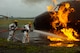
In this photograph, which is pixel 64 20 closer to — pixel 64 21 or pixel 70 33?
pixel 64 21

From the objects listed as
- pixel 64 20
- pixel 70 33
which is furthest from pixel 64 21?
pixel 70 33

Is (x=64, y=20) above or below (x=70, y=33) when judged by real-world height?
above

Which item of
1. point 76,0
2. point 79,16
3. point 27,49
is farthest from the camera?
point 76,0

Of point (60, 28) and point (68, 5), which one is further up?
point (68, 5)

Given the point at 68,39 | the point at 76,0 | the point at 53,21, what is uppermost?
the point at 76,0

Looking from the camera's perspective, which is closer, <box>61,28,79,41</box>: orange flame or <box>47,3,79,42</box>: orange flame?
<box>47,3,79,42</box>: orange flame

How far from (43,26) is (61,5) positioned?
87.0 inches

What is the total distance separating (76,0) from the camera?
23297 mm

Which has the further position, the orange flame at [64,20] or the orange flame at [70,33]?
the orange flame at [70,33]

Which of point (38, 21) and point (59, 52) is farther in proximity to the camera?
point (38, 21)

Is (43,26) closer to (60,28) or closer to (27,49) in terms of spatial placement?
(60,28)

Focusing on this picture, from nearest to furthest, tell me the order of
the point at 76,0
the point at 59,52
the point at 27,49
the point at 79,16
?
1. the point at 59,52
2. the point at 27,49
3. the point at 79,16
4. the point at 76,0

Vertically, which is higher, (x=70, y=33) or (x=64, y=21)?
(x=64, y=21)

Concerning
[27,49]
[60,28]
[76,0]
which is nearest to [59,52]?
[27,49]
